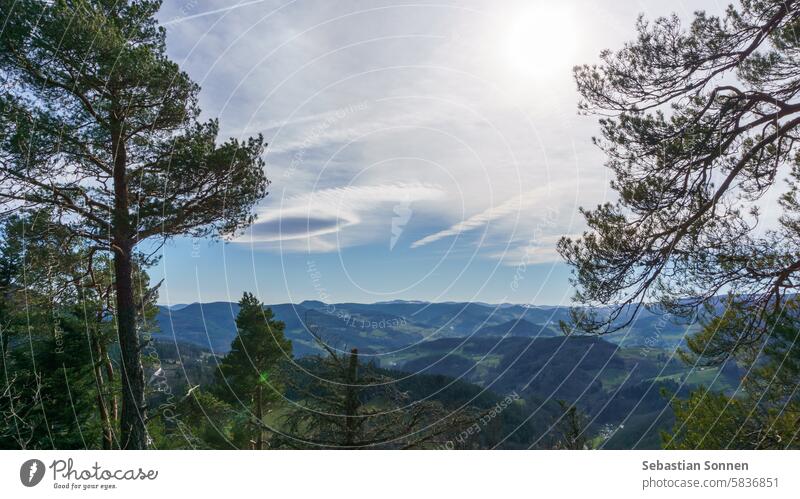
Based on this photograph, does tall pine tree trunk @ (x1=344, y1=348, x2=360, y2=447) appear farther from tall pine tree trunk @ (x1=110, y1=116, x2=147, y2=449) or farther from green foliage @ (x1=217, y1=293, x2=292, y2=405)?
green foliage @ (x1=217, y1=293, x2=292, y2=405)

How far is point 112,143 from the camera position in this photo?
1071 cm

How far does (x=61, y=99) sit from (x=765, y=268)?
52.0 feet

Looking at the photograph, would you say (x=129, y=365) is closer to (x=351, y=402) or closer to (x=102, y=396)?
(x=351, y=402)

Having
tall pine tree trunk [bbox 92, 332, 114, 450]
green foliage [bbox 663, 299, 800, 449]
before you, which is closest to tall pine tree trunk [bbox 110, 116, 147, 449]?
tall pine tree trunk [bbox 92, 332, 114, 450]

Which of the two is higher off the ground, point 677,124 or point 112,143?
point 112,143
